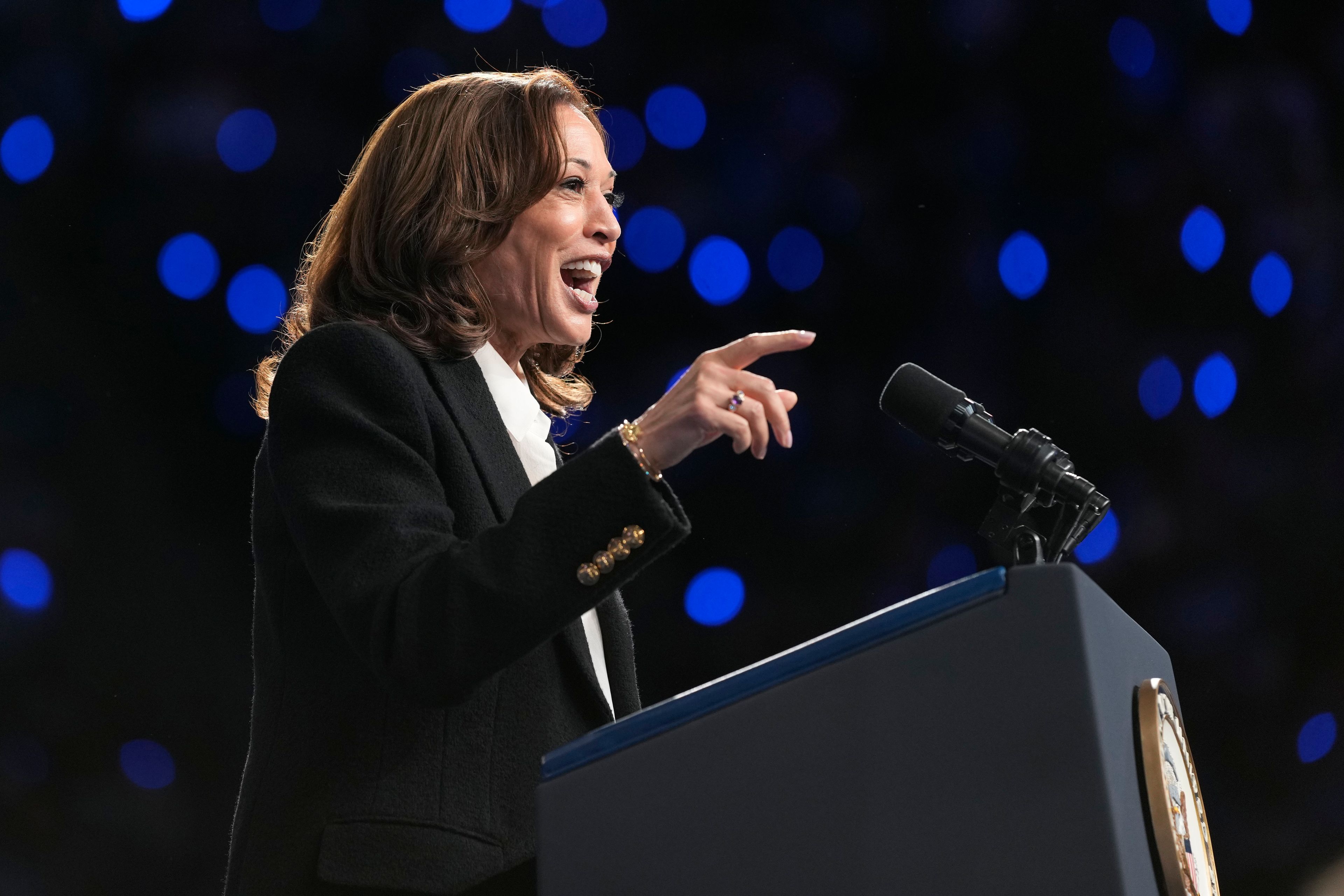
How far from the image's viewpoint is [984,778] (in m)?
0.63

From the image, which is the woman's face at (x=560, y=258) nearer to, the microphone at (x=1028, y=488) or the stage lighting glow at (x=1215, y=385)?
the microphone at (x=1028, y=488)

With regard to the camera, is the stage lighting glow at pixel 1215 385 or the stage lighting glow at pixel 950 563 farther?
the stage lighting glow at pixel 950 563

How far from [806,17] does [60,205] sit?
1.36m

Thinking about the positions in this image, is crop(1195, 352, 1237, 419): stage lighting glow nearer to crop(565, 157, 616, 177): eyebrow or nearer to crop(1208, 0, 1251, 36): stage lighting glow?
crop(1208, 0, 1251, 36): stage lighting glow

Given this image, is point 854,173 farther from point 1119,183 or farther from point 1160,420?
point 1160,420

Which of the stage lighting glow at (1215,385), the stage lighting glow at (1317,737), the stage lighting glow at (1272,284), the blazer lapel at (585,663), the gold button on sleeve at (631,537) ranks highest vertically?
the stage lighting glow at (1272,284)

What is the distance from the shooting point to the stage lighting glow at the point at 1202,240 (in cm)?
217

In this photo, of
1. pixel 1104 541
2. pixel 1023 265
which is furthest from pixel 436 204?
pixel 1104 541

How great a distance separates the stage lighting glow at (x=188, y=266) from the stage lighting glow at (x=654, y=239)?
0.73 meters

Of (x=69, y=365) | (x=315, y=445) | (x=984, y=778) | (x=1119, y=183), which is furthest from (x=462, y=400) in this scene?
(x=1119, y=183)

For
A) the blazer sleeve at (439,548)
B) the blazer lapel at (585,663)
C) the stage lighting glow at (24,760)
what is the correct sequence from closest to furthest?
1. the blazer sleeve at (439,548)
2. the blazer lapel at (585,663)
3. the stage lighting glow at (24,760)

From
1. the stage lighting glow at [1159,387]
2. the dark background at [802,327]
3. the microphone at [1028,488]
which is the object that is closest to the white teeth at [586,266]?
the microphone at [1028,488]

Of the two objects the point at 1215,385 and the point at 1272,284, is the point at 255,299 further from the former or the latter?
the point at 1272,284

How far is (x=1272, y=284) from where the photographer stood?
2180mm
